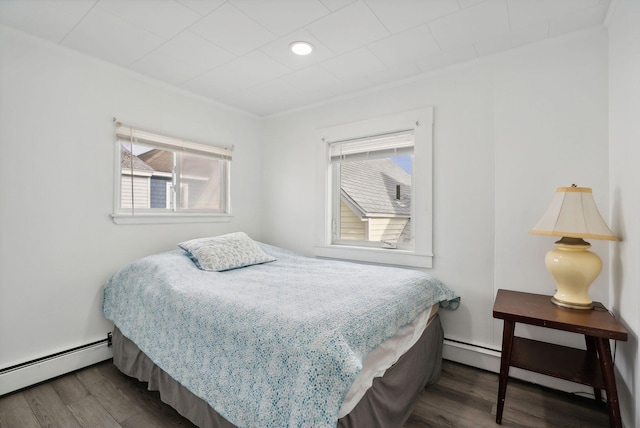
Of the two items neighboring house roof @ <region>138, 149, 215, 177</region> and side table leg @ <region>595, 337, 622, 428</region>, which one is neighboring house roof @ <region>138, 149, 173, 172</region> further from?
side table leg @ <region>595, 337, 622, 428</region>

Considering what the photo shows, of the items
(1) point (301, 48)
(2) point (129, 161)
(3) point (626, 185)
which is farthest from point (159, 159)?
(3) point (626, 185)

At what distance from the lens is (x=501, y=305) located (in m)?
1.75

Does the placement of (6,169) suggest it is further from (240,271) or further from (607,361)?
(607,361)

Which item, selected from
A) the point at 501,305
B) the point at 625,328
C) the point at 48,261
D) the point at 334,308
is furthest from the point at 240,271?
the point at 625,328

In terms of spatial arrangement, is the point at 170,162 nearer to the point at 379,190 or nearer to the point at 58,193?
the point at 58,193

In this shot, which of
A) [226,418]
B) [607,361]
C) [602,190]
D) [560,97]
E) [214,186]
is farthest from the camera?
[214,186]

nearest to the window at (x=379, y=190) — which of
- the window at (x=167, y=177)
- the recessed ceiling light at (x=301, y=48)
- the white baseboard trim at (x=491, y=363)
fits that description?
the white baseboard trim at (x=491, y=363)

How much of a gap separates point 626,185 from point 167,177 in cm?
326

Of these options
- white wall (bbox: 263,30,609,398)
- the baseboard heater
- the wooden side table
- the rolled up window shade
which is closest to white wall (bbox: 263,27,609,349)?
white wall (bbox: 263,30,609,398)

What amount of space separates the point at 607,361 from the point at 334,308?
1.30 m

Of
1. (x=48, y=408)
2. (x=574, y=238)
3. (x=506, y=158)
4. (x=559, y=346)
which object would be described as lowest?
(x=48, y=408)

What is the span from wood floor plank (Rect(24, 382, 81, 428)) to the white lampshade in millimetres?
2823

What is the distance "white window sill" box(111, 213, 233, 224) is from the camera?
8.03 feet

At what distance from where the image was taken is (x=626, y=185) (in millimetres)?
1518
